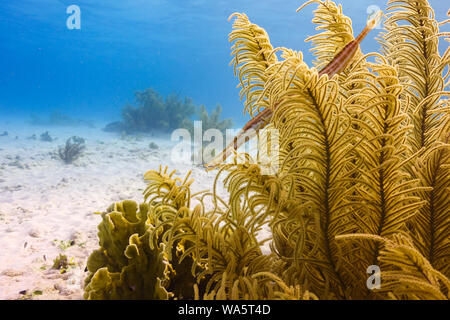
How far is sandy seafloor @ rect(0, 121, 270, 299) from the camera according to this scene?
9.75ft

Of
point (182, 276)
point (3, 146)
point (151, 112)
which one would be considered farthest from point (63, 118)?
point (182, 276)

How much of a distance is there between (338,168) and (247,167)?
465 mm

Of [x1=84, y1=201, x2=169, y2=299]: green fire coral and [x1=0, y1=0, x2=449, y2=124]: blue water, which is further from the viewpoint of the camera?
[x1=0, y1=0, x2=449, y2=124]: blue water

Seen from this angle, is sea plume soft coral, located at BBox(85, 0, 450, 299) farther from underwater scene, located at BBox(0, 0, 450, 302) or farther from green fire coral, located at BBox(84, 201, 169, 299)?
green fire coral, located at BBox(84, 201, 169, 299)

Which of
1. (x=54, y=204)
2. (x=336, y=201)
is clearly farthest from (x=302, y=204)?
(x=54, y=204)

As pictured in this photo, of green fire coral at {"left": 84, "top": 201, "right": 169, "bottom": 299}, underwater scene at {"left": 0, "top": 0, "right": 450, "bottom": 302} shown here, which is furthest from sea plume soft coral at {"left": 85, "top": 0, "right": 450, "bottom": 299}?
green fire coral at {"left": 84, "top": 201, "right": 169, "bottom": 299}

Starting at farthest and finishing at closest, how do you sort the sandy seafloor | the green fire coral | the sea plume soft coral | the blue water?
the blue water, the sandy seafloor, the green fire coral, the sea plume soft coral

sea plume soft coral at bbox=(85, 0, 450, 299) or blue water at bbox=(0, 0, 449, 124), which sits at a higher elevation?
blue water at bbox=(0, 0, 449, 124)

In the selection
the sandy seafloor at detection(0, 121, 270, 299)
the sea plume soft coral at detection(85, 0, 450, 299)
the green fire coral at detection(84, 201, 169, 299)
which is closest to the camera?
the sea plume soft coral at detection(85, 0, 450, 299)

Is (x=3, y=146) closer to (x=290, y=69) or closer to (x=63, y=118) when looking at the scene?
(x=63, y=118)

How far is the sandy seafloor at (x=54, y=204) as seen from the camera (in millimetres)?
2971

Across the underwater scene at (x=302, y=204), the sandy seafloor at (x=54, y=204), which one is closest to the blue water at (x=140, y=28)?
the sandy seafloor at (x=54, y=204)

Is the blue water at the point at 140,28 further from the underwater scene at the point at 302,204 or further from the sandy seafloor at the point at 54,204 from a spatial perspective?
the underwater scene at the point at 302,204
